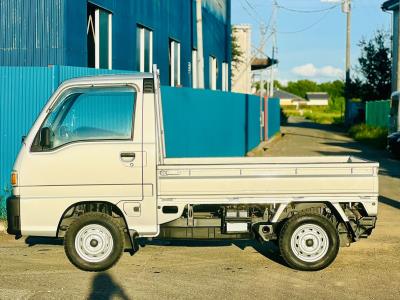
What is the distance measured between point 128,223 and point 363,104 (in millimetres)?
46182

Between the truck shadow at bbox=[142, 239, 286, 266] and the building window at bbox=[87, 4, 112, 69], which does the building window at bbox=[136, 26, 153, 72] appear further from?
the truck shadow at bbox=[142, 239, 286, 266]

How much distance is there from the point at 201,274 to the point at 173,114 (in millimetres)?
6367

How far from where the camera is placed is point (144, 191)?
8242mm

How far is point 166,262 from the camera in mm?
8875

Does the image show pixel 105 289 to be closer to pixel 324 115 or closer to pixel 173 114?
pixel 173 114

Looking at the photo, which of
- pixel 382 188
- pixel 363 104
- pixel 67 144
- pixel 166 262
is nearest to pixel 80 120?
pixel 67 144

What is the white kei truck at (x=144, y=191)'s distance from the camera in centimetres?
818

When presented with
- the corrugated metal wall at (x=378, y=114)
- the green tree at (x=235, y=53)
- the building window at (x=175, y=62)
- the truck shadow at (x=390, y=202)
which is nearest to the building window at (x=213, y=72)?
the building window at (x=175, y=62)

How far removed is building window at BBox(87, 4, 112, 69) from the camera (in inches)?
633

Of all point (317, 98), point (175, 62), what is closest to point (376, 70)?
point (175, 62)

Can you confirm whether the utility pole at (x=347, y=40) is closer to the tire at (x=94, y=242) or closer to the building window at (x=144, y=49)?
the building window at (x=144, y=49)

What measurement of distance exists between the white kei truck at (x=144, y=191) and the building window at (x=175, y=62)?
52.0ft

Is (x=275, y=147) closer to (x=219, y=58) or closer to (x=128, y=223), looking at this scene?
(x=219, y=58)

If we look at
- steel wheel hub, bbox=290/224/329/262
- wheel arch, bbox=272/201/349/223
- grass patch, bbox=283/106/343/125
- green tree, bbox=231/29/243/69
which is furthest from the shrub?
green tree, bbox=231/29/243/69
